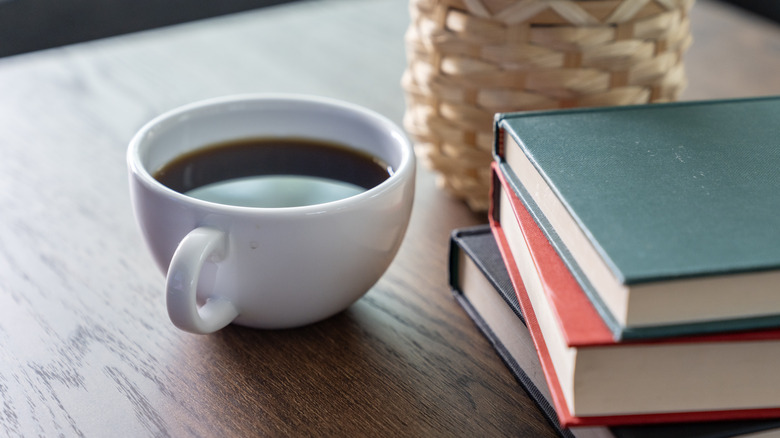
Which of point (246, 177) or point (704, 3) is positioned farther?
point (704, 3)

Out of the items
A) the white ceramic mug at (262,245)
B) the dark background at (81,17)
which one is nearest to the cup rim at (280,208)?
the white ceramic mug at (262,245)

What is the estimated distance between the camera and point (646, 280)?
30 cm

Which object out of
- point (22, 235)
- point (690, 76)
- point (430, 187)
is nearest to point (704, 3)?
point (690, 76)

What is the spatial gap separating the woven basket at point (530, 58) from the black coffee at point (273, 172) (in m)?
0.08

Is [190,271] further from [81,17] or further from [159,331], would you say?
[81,17]

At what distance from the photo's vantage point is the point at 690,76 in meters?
0.80

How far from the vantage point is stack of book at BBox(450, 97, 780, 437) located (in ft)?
1.02

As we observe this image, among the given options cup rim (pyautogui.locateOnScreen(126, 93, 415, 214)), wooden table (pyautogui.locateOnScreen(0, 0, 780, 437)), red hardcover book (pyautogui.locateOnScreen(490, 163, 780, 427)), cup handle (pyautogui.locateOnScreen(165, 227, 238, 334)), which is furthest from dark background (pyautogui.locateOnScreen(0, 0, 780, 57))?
red hardcover book (pyautogui.locateOnScreen(490, 163, 780, 427))

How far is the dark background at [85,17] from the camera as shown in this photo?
1.26m

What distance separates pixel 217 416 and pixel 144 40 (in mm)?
588

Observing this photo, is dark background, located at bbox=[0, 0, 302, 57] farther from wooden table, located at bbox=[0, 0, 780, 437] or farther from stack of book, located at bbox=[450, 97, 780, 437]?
stack of book, located at bbox=[450, 97, 780, 437]

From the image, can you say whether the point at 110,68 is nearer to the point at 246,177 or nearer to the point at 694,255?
the point at 246,177

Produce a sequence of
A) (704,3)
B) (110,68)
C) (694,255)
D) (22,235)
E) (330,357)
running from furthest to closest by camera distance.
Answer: (704,3)
(110,68)
(22,235)
(330,357)
(694,255)

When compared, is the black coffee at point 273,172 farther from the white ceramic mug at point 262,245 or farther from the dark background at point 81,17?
the dark background at point 81,17
